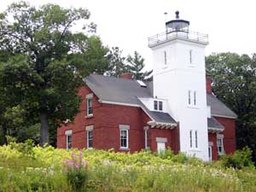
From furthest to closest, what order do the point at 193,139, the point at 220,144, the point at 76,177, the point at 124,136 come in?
Answer: 1. the point at 220,144
2. the point at 193,139
3. the point at 124,136
4. the point at 76,177

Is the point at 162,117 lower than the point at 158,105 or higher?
lower

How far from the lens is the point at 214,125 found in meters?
52.4

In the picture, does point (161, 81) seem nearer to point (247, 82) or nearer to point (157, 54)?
point (157, 54)

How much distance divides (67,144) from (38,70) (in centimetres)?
1025

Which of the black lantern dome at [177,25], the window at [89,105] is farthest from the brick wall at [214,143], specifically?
the window at [89,105]

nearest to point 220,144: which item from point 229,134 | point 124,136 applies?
point 229,134

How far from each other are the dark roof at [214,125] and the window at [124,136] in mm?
8416

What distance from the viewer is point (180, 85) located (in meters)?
48.4

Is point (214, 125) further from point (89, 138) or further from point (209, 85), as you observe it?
point (89, 138)

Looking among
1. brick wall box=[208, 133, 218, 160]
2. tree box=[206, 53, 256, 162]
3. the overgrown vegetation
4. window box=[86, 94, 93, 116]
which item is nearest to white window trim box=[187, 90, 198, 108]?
brick wall box=[208, 133, 218, 160]

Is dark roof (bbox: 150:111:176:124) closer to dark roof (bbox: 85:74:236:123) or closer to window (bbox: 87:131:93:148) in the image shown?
dark roof (bbox: 85:74:236:123)

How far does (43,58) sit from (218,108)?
20.3m

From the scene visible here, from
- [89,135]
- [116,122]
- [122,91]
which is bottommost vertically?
[89,135]

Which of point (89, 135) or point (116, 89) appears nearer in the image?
point (89, 135)
